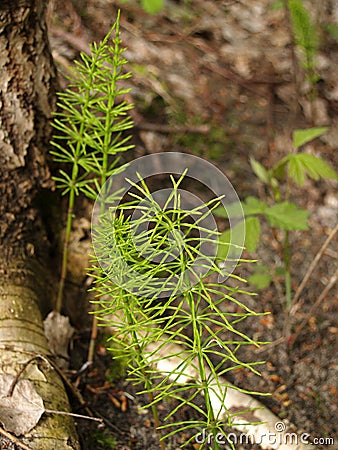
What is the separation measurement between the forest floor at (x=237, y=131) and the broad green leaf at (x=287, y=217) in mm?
342

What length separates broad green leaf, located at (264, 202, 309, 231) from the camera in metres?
1.63

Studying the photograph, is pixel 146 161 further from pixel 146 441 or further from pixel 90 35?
pixel 146 441

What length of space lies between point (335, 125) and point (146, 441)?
5.71 ft

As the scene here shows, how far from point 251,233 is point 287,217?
0.38ft

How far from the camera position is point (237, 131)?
2.57m

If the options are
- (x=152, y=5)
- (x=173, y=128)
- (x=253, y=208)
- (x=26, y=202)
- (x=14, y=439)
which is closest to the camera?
(x=14, y=439)

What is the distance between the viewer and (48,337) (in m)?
1.58

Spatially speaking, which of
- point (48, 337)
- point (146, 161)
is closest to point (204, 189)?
point (146, 161)

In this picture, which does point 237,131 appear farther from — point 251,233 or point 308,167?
point 251,233

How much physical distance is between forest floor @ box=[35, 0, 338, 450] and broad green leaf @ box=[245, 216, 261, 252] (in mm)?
356

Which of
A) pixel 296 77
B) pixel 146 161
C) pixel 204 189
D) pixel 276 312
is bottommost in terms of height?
pixel 276 312

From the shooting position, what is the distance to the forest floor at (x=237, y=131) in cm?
165

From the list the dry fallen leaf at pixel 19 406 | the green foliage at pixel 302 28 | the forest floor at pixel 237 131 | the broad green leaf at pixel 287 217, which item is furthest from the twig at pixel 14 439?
the green foliage at pixel 302 28

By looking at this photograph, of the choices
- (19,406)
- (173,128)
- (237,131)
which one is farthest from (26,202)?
(237,131)
